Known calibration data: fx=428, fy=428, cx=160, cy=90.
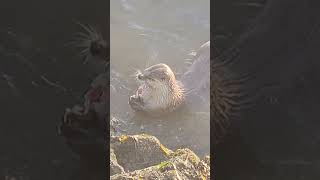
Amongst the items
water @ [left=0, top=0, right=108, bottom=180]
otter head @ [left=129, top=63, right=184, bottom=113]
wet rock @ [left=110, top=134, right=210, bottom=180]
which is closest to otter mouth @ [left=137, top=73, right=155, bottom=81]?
otter head @ [left=129, top=63, right=184, bottom=113]

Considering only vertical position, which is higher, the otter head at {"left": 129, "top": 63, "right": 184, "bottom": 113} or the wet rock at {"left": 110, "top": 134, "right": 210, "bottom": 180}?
the otter head at {"left": 129, "top": 63, "right": 184, "bottom": 113}

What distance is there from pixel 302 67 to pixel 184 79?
0.95 meters

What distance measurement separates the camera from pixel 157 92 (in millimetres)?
1868

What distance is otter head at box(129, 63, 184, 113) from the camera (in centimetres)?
179

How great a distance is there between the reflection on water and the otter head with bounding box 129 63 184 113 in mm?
35

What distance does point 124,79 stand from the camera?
1.75m

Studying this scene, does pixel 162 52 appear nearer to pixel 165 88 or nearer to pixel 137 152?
pixel 165 88

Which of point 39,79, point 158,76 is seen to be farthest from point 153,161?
point 39,79

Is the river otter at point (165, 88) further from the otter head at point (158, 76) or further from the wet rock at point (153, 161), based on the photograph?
the wet rock at point (153, 161)

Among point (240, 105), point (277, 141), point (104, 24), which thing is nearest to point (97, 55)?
point (104, 24)

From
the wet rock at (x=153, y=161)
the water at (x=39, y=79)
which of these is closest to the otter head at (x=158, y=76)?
the wet rock at (x=153, y=161)

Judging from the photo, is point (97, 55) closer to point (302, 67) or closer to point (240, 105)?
point (240, 105)

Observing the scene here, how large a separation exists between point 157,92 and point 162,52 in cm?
22

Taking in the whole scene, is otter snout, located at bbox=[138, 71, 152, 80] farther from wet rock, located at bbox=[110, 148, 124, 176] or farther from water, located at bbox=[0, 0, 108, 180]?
water, located at bbox=[0, 0, 108, 180]
